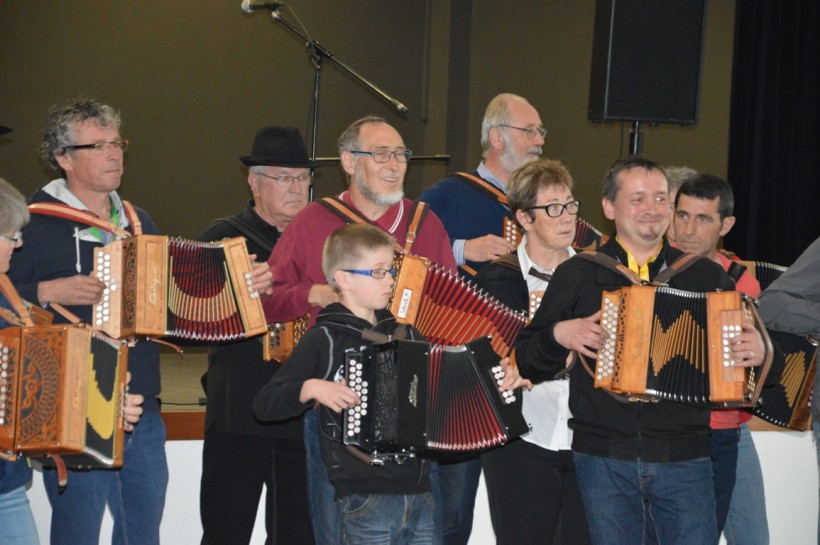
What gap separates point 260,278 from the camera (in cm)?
358

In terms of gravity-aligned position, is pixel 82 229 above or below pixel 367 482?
above

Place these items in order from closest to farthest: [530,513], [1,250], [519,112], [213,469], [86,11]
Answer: [1,250]
[530,513]
[213,469]
[519,112]
[86,11]

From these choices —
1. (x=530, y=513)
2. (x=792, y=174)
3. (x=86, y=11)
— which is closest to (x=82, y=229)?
(x=530, y=513)

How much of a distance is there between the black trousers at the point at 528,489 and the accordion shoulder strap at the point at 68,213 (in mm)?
1565

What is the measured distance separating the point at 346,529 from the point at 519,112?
236 cm

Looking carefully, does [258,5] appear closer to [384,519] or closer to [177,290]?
[177,290]

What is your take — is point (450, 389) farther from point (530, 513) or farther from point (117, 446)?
point (117, 446)

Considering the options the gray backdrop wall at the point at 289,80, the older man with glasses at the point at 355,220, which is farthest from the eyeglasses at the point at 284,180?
the gray backdrop wall at the point at 289,80

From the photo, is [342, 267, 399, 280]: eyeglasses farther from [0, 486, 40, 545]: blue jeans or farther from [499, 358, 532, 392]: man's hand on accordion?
[0, 486, 40, 545]: blue jeans

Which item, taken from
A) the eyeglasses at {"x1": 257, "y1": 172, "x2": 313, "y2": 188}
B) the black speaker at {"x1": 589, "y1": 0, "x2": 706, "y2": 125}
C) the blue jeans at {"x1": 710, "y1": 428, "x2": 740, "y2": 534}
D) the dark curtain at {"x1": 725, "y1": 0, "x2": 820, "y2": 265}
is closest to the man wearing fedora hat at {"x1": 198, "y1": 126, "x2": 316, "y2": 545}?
the eyeglasses at {"x1": 257, "y1": 172, "x2": 313, "y2": 188}

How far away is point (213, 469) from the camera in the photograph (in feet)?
12.7

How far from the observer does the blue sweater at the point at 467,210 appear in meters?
4.38

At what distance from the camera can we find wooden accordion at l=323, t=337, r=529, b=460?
113 inches

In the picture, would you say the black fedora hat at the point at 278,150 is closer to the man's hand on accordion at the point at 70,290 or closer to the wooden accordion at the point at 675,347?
the man's hand on accordion at the point at 70,290
